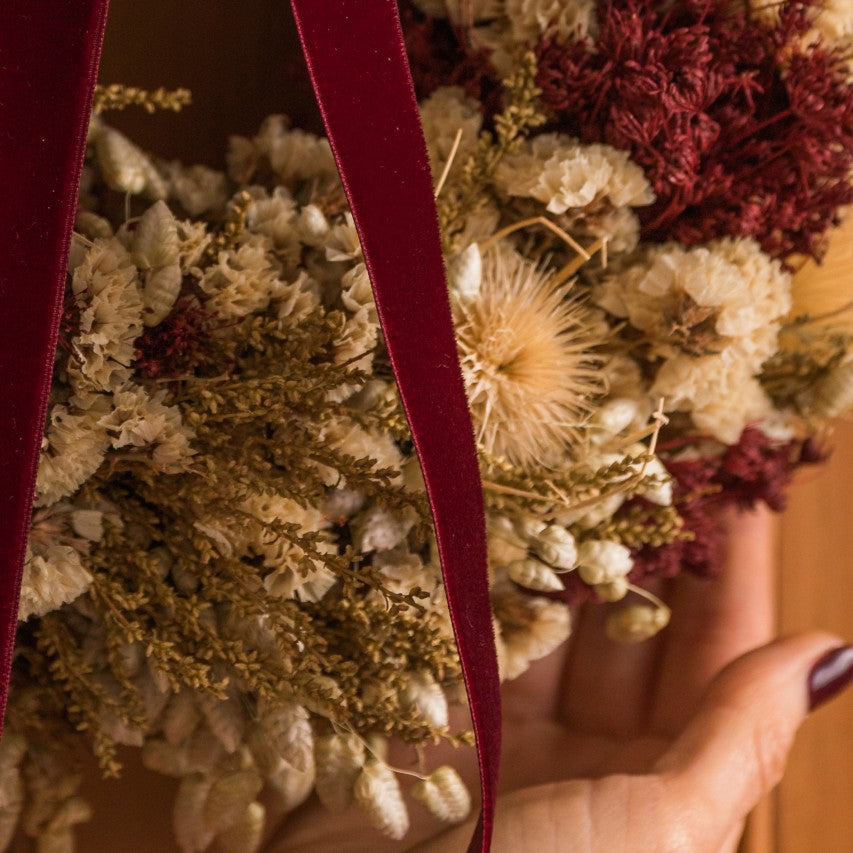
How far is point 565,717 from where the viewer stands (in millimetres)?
849

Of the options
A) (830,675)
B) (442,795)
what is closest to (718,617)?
Result: (830,675)

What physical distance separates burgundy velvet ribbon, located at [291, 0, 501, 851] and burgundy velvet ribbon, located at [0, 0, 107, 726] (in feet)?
0.37

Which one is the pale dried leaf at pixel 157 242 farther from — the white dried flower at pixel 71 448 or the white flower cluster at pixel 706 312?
the white flower cluster at pixel 706 312

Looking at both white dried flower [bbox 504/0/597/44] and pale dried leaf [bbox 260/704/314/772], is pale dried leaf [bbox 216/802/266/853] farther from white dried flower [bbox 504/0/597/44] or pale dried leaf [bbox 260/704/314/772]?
white dried flower [bbox 504/0/597/44]

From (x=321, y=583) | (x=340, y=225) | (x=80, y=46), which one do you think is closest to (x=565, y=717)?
(x=321, y=583)

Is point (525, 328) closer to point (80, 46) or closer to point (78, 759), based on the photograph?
point (80, 46)

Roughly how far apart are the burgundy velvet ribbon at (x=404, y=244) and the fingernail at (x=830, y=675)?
0.35m

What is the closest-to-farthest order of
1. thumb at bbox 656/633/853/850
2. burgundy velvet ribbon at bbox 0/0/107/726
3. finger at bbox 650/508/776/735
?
burgundy velvet ribbon at bbox 0/0/107/726 → thumb at bbox 656/633/853/850 → finger at bbox 650/508/776/735

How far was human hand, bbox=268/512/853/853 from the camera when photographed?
0.67 meters

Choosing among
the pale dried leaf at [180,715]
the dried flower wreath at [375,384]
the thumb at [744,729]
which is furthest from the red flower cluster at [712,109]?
the pale dried leaf at [180,715]

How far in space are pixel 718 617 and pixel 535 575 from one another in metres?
0.29

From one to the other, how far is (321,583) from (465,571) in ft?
0.34

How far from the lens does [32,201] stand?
464mm

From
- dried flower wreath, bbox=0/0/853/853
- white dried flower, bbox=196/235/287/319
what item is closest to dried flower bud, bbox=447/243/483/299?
dried flower wreath, bbox=0/0/853/853
